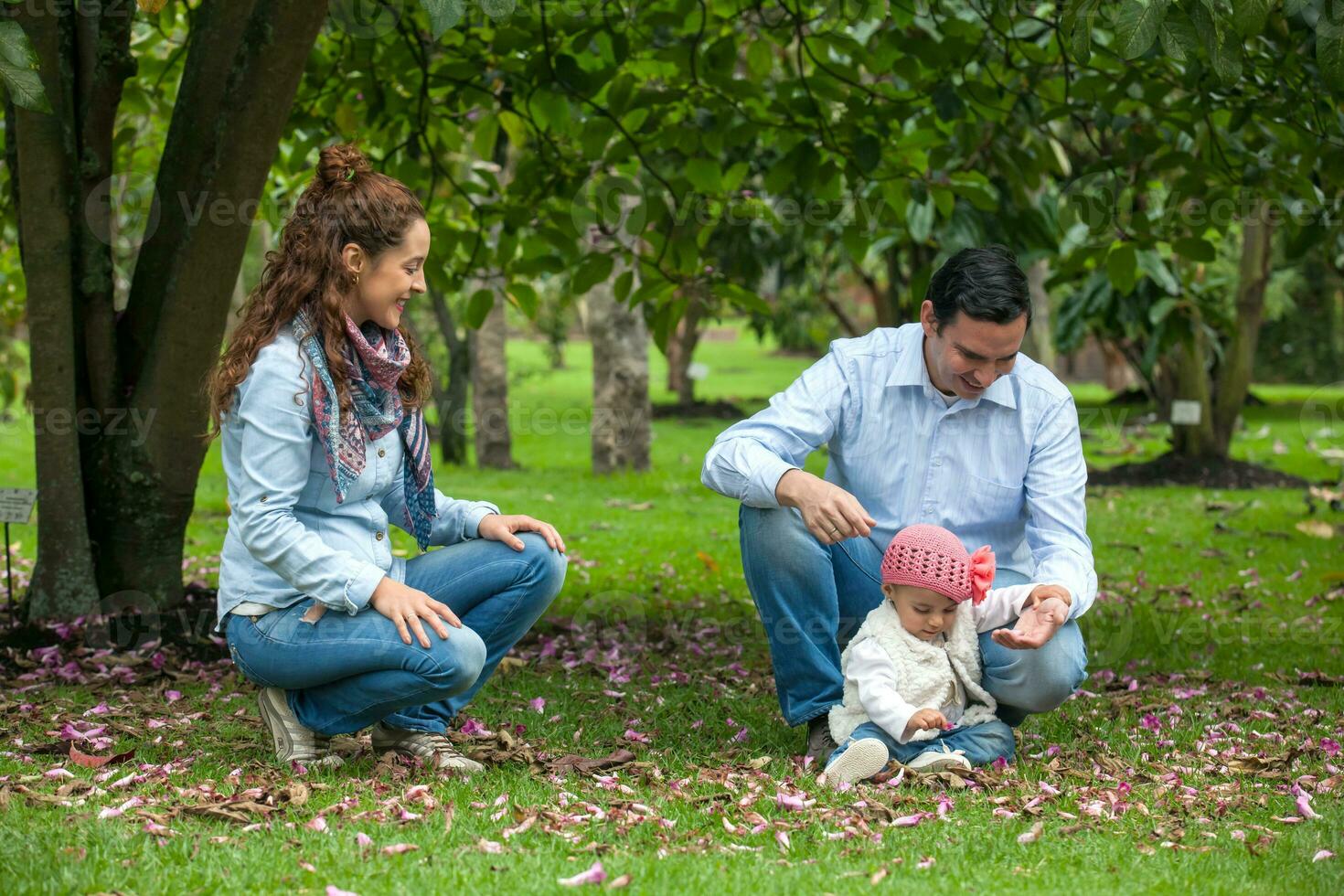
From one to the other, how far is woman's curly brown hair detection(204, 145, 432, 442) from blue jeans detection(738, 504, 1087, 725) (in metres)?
1.00

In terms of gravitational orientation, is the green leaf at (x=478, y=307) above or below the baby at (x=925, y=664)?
above

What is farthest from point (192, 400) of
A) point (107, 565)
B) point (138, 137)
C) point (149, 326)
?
point (138, 137)

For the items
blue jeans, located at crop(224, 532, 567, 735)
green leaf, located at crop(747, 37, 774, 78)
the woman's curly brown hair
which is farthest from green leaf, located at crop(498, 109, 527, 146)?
blue jeans, located at crop(224, 532, 567, 735)

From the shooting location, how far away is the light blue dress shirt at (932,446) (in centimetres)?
320

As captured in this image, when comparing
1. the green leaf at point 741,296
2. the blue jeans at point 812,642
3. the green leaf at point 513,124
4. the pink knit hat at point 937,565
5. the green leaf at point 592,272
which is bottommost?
the blue jeans at point 812,642

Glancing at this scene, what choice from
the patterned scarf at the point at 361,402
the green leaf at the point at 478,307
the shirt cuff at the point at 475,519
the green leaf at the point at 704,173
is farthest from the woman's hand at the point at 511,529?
the green leaf at the point at 704,173

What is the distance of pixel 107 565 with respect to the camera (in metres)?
4.33

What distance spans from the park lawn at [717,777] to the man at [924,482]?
0.27 metres

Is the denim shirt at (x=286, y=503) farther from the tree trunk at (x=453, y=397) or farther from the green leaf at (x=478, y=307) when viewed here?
the tree trunk at (x=453, y=397)

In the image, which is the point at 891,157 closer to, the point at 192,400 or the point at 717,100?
the point at 717,100

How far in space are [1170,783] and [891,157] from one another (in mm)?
2822

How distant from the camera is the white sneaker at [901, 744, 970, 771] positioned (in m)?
2.93

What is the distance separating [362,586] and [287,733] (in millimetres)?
463

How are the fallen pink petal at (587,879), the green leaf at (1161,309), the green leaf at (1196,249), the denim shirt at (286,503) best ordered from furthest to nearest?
the green leaf at (1161,309), the green leaf at (1196,249), the denim shirt at (286,503), the fallen pink petal at (587,879)
